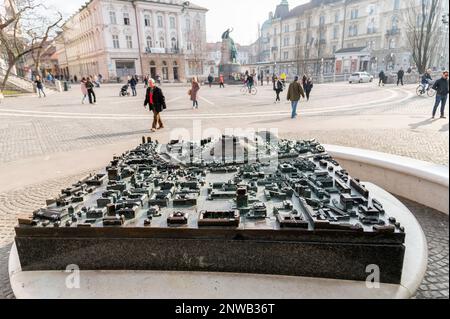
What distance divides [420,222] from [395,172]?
112 centimetres

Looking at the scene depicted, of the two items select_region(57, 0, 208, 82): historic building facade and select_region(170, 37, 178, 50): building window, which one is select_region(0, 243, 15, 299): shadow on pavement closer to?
select_region(57, 0, 208, 82): historic building facade

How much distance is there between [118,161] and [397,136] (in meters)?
7.38

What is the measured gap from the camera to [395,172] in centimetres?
435

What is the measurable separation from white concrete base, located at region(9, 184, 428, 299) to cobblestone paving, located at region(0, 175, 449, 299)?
0.21 metres

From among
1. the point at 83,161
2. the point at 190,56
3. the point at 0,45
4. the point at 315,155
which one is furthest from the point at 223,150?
the point at 190,56

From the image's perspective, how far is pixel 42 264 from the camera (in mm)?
2705

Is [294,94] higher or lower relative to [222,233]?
A: higher

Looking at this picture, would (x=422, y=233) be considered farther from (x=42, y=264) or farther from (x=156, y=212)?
(x=42, y=264)

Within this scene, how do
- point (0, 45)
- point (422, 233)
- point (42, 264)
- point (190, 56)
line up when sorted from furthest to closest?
point (190, 56) < point (0, 45) < point (422, 233) < point (42, 264)

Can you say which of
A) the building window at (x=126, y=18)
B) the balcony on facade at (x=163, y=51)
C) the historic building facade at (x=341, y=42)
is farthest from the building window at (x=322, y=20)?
the building window at (x=126, y=18)

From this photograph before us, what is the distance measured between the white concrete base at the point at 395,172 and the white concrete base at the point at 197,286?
3.39 ft

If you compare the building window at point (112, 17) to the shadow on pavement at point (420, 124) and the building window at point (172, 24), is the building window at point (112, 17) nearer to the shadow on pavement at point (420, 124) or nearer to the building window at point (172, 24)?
the building window at point (172, 24)

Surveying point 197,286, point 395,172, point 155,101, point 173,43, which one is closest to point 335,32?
point 173,43

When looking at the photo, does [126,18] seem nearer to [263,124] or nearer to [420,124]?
[263,124]
